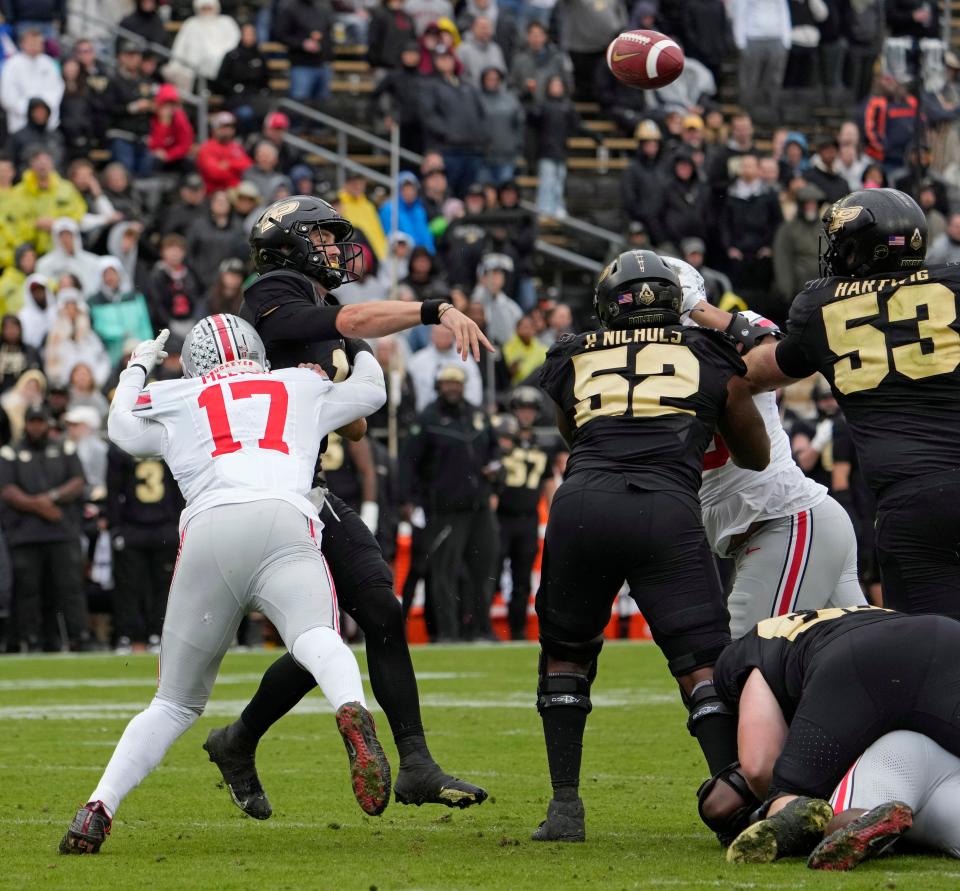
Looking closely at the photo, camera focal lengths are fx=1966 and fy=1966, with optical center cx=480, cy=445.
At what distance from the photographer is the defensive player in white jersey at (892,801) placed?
4.98 m

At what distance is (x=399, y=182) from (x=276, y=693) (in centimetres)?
1269

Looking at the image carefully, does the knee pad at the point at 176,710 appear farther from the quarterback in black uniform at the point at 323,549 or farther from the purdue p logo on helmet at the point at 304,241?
the purdue p logo on helmet at the point at 304,241

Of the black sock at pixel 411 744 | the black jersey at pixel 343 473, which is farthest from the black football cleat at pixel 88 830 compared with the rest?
the black jersey at pixel 343 473

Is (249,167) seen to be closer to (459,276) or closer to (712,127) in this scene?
(459,276)

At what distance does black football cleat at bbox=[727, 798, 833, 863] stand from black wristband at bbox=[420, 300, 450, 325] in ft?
5.90

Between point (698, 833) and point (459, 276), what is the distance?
12285 millimetres

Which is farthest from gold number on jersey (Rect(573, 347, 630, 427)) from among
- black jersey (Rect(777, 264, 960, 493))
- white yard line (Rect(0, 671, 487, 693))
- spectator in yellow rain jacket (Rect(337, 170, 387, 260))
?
spectator in yellow rain jacket (Rect(337, 170, 387, 260))

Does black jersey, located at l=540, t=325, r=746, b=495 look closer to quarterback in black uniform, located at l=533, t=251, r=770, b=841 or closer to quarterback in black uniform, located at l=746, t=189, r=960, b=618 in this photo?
quarterback in black uniform, located at l=533, t=251, r=770, b=841

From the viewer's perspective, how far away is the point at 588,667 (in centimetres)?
605

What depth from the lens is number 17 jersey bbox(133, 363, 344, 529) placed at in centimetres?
580

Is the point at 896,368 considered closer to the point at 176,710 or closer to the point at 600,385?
the point at 600,385

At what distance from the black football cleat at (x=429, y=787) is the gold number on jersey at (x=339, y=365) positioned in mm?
1334

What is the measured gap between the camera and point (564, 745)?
5.96m

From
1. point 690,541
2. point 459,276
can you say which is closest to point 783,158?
point 459,276
